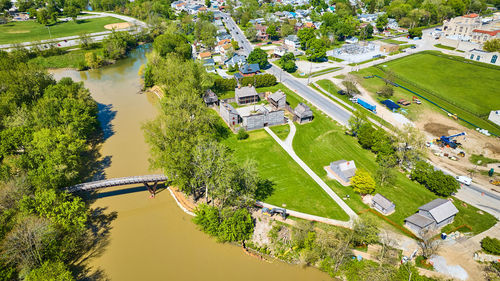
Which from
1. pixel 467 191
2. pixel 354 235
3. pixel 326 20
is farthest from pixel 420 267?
pixel 326 20

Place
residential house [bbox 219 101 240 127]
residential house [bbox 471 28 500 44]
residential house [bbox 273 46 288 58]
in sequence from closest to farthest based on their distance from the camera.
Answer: residential house [bbox 219 101 240 127] < residential house [bbox 273 46 288 58] < residential house [bbox 471 28 500 44]

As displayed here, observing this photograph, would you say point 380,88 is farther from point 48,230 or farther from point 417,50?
point 48,230

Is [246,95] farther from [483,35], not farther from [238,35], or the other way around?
[483,35]

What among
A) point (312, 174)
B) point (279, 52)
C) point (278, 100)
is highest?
point (279, 52)

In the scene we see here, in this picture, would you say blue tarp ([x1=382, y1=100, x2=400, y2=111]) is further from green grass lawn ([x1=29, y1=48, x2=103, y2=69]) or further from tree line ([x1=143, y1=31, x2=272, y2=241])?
green grass lawn ([x1=29, y1=48, x2=103, y2=69])

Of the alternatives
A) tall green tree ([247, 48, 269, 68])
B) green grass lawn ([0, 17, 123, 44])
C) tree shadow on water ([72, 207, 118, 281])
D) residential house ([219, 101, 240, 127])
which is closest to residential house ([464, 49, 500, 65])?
tall green tree ([247, 48, 269, 68])

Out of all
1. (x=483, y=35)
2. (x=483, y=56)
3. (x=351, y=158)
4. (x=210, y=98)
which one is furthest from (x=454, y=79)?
(x=210, y=98)
